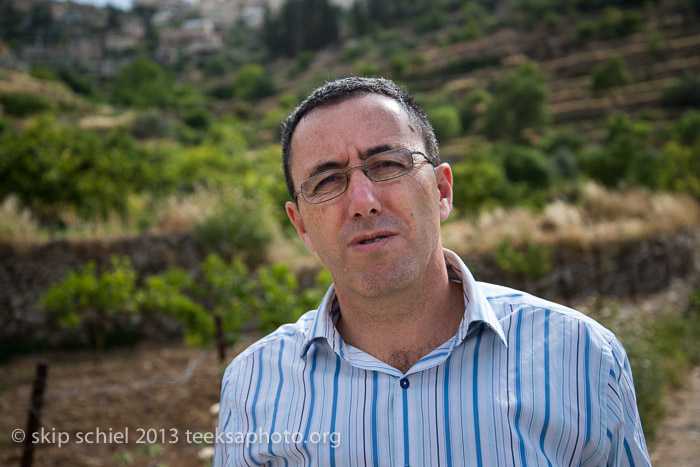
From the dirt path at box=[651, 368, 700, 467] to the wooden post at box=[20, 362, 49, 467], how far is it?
4.75m

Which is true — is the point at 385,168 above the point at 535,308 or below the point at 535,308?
above

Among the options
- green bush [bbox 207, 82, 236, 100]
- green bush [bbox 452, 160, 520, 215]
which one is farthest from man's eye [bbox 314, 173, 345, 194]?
green bush [bbox 207, 82, 236, 100]

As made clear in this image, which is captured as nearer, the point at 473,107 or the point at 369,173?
the point at 369,173

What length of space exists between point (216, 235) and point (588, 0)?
2379 inches

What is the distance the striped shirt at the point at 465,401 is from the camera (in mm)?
1219

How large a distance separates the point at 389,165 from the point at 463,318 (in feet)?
1.59

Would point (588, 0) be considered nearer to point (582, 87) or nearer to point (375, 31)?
point (582, 87)

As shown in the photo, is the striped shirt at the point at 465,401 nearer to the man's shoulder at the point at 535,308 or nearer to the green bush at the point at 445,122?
the man's shoulder at the point at 535,308

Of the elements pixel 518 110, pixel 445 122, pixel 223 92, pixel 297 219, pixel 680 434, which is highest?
pixel 223 92

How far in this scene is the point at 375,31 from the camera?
237 feet

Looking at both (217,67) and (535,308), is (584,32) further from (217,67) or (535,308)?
(535,308)

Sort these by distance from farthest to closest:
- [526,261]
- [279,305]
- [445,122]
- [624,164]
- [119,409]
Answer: [445,122] < [624,164] < [526,261] < [119,409] < [279,305]

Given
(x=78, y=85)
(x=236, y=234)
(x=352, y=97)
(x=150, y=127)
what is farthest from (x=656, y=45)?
(x=78, y=85)

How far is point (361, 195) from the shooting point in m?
1.40
